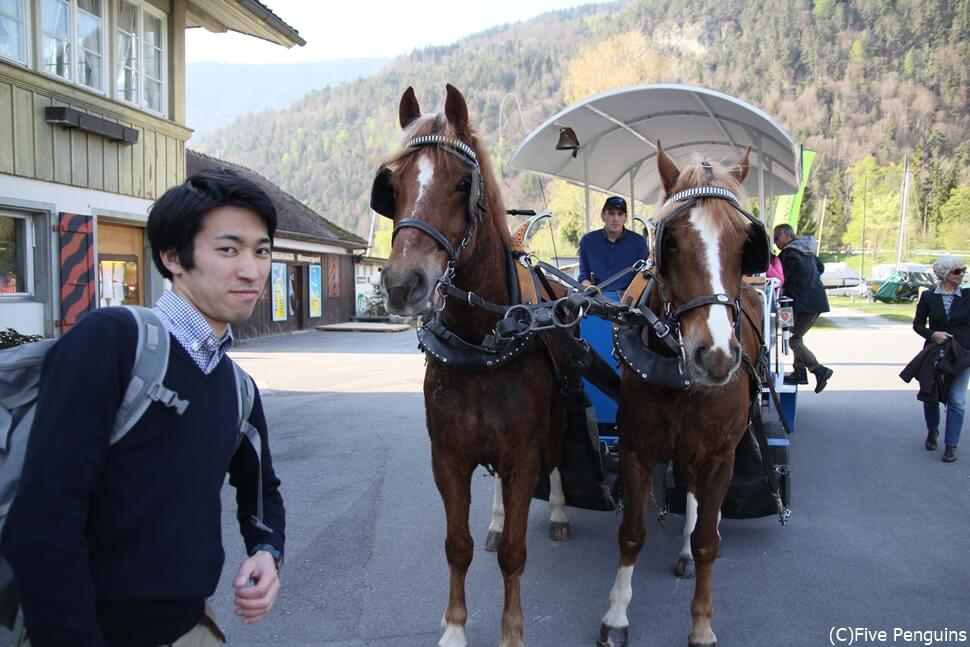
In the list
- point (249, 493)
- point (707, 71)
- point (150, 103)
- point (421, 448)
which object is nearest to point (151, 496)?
point (249, 493)

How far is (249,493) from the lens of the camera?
71.6 inches

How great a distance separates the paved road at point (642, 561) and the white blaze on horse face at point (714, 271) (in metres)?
1.68

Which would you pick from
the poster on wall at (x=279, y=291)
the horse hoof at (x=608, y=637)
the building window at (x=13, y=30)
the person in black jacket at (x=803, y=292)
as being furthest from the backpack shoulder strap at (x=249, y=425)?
the poster on wall at (x=279, y=291)

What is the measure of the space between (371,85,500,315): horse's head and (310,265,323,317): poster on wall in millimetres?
19595

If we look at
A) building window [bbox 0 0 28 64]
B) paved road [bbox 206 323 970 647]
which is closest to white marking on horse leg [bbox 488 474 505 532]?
paved road [bbox 206 323 970 647]

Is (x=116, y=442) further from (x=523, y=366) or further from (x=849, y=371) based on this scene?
(x=849, y=371)

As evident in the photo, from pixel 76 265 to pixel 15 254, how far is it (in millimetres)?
676

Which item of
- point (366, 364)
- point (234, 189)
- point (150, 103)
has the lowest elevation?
point (366, 364)

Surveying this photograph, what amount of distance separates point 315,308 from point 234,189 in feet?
69.5

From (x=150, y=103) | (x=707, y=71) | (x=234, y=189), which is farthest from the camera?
(x=707, y=71)

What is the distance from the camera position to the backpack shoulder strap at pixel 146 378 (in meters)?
1.27

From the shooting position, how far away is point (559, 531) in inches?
179

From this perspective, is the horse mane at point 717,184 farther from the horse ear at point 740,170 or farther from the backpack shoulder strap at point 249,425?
the backpack shoulder strap at point 249,425

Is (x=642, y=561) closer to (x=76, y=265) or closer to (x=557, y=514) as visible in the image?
(x=557, y=514)
